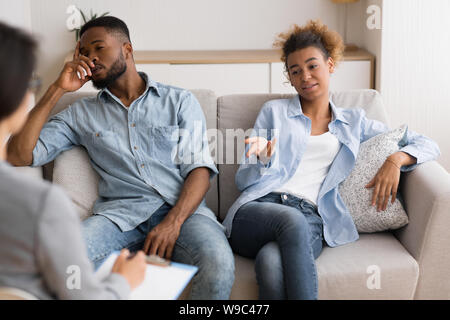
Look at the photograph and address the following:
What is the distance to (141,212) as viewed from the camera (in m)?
1.94

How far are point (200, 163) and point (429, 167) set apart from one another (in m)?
0.80

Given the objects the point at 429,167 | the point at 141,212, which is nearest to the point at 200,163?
the point at 141,212

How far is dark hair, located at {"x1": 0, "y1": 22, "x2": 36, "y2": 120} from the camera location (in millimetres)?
1045

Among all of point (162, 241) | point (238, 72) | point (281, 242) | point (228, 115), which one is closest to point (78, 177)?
point (162, 241)

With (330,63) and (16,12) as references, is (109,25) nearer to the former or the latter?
(330,63)

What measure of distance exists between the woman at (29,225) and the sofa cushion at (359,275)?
2.54ft

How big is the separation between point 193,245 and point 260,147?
0.38m

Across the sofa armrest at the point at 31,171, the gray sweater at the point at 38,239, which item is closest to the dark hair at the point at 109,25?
the sofa armrest at the point at 31,171

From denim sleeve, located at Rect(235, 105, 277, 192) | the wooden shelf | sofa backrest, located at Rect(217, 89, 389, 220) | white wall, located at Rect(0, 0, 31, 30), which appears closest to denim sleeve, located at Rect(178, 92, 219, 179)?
denim sleeve, located at Rect(235, 105, 277, 192)

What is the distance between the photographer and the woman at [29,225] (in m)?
1.03

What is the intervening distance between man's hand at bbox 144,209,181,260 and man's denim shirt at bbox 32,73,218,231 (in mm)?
117

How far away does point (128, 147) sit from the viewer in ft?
6.72

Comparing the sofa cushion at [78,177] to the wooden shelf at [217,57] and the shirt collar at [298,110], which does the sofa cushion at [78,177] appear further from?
the wooden shelf at [217,57]
